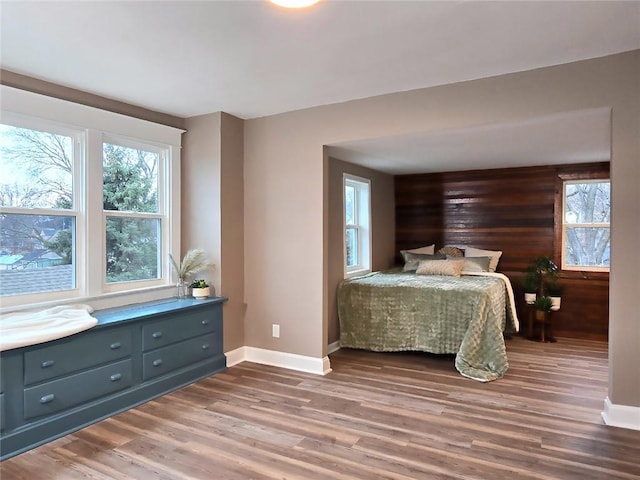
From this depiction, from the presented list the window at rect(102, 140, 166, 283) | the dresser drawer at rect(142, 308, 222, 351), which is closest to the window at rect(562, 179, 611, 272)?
the dresser drawer at rect(142, 308, 222, 351)

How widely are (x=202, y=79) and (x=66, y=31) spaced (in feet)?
2.98

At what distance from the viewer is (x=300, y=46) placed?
253 centimetres

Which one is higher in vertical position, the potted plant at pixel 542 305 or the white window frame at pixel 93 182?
the white window frame at pixel 93 182

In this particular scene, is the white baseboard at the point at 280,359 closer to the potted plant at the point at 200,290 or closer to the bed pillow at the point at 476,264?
the potted plant at the point at 200,290

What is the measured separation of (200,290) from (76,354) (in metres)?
1.21

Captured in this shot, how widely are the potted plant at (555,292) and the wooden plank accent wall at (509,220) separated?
0.50ft

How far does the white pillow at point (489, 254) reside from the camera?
5422 millimetres

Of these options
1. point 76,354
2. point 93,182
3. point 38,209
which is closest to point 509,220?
point 93,182

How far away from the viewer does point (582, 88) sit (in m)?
2.78

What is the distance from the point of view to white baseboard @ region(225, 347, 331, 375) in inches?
152


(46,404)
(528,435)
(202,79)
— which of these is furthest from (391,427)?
(202,79)

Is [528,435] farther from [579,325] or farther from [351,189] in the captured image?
[351,189]

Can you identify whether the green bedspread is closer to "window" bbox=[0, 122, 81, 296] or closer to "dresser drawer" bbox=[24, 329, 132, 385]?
"dresser drawer" bbox=[24, 329, 132, 385]

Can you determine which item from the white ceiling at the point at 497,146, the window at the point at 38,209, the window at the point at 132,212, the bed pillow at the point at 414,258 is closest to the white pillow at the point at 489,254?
the bed pillow at the point at 414,258
